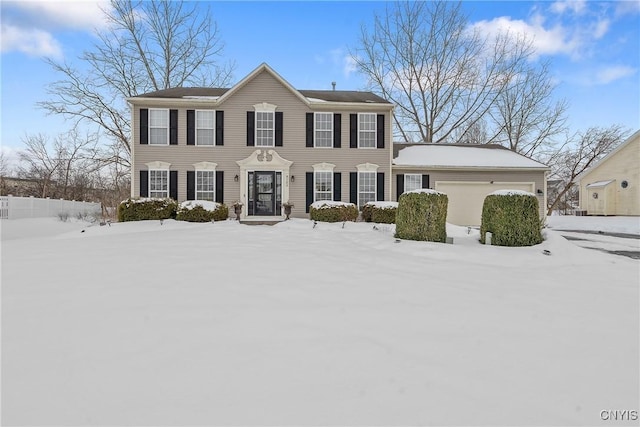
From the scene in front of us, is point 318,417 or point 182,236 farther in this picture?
point 182,236

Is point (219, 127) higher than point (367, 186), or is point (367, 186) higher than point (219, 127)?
point (219, 127)

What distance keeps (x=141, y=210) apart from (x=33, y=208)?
8474mm

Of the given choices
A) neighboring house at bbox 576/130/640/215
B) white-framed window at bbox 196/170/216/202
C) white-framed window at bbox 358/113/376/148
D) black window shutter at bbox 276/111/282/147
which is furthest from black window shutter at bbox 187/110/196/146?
neighboring house at bbox 576/130/640/215

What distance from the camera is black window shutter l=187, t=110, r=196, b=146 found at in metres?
14.2

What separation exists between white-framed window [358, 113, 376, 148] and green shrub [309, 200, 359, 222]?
3203 millimetres

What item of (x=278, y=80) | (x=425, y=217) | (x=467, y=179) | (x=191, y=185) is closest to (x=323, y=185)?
(x=278, y=80)

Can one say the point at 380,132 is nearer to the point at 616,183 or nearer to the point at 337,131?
the point at 337,131

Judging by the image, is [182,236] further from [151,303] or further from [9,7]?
[9,7]

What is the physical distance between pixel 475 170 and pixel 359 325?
14400 mm

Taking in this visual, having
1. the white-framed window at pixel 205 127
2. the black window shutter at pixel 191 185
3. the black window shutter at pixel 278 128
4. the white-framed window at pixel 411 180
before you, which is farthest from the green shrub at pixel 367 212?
the black window shutter at pixel 191 185

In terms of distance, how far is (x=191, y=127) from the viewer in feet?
46.8

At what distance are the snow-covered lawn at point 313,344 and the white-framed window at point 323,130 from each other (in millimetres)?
9855

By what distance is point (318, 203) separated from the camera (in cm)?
1353

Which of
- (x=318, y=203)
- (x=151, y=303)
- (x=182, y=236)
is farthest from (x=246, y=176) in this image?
(x=151, y=303)
